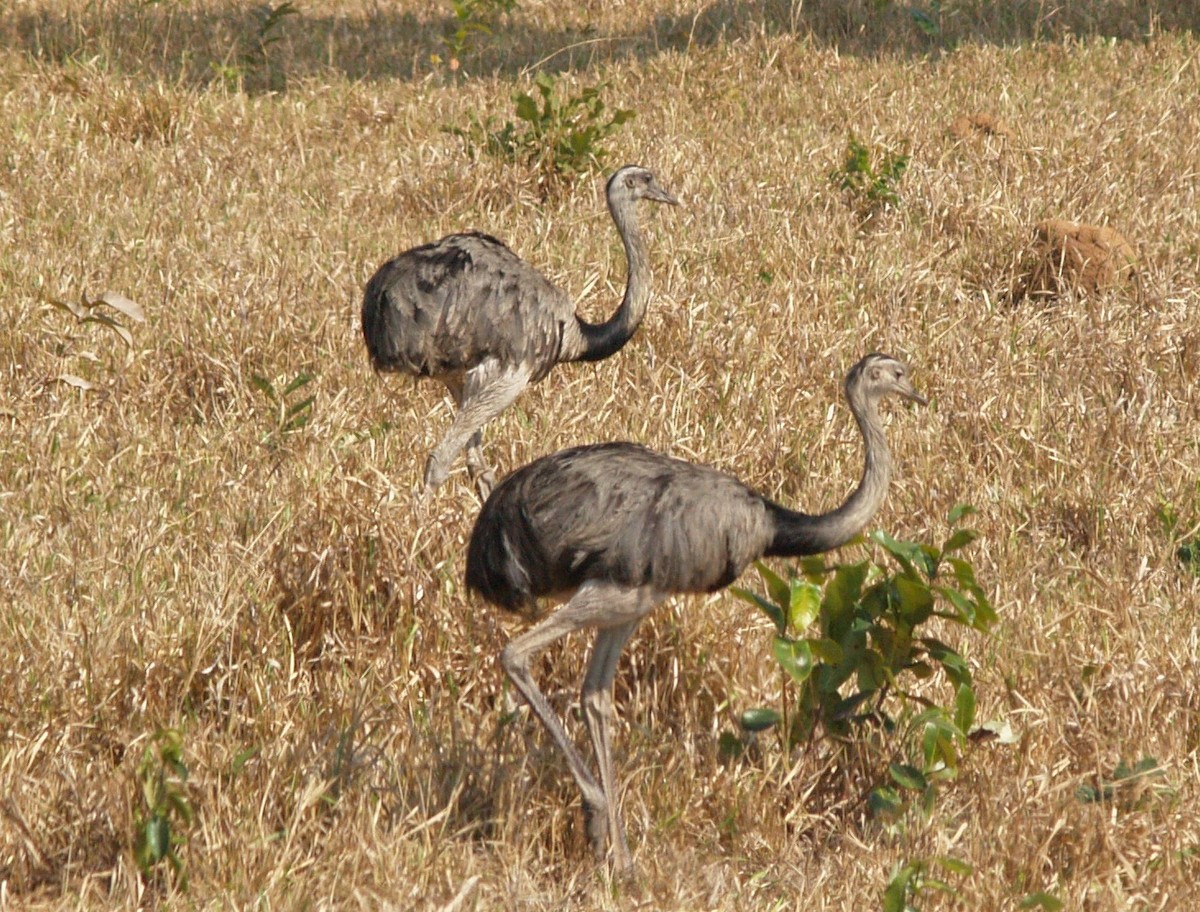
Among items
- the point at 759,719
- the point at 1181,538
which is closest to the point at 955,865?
the point at 759,719

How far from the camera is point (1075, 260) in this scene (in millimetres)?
7566

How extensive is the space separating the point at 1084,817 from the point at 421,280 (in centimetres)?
318

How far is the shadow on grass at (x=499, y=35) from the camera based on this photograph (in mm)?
10594

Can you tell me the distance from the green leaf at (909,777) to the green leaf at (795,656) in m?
0.30

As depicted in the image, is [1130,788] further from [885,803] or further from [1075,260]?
[1075,260]

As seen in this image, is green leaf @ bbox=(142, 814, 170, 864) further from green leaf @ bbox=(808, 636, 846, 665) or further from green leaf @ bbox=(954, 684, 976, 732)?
green leaf @ bbox=(954, 684, 976, 732)

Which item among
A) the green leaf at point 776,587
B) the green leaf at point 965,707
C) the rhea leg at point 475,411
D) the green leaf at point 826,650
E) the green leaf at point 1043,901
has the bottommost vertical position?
the rhea leg at point 475,411

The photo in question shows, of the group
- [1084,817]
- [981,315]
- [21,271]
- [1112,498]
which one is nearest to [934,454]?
[1112,498]

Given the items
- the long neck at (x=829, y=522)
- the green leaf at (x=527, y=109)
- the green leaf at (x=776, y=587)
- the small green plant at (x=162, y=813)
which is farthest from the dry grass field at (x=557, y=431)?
the long neck at (x=829, y=522)

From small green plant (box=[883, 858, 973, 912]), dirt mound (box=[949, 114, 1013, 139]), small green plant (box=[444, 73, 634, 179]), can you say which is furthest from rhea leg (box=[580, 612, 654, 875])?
dirt mound (box=[949, 114, 1013, 139])

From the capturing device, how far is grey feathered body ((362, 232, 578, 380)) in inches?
238

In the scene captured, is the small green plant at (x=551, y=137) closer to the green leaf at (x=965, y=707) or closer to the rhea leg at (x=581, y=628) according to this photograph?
the rhea leg at (x=581, y=628)

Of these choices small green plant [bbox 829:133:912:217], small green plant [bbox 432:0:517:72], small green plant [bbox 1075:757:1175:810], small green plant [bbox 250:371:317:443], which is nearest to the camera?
small green plant [bbox 1075:757:1175:810]

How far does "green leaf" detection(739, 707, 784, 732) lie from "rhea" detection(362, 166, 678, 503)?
198 cm
